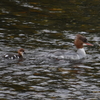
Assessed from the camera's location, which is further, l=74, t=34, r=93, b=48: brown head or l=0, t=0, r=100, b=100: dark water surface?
l=74, t=34, r=93, b=48: brown head

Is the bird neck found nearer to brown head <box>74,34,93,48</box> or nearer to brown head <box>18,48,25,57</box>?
brown head <box>74,34,93,48</box>

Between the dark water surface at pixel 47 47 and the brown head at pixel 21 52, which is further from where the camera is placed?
the brown head at pixel 21 52

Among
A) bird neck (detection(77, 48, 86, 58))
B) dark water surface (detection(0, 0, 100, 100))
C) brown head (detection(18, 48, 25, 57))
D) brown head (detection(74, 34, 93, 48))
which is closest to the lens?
dark water surface (detection(0, 0, 100, 100))

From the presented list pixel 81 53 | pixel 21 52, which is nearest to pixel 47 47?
pixel 81 53

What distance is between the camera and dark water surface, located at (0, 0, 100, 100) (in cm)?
1004

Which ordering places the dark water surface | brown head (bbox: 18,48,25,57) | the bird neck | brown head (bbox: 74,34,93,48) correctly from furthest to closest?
brown head (bbox: 74,34,93,48) → the bird neck → brown head (bbox: 18,48,25,57) → the dark water surface

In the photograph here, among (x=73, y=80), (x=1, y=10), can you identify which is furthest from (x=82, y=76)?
(x=1, y=10)

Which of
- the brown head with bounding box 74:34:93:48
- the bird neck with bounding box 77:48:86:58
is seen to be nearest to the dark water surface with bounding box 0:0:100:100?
the bird neck with bounding box 77:48:86:58

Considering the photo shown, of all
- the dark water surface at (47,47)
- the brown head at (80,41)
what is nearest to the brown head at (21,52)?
the dark water surface at (47,47)

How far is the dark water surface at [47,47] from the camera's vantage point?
1004cm

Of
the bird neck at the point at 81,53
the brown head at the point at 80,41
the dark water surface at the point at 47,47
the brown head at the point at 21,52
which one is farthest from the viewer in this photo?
the brown head at the point at 80,41

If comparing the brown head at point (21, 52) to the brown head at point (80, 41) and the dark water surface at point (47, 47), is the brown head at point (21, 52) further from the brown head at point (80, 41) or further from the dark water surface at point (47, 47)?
the brown head at point (80, 41)

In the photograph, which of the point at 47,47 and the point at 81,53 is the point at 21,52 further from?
the point at 81,53

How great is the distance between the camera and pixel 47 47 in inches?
539
